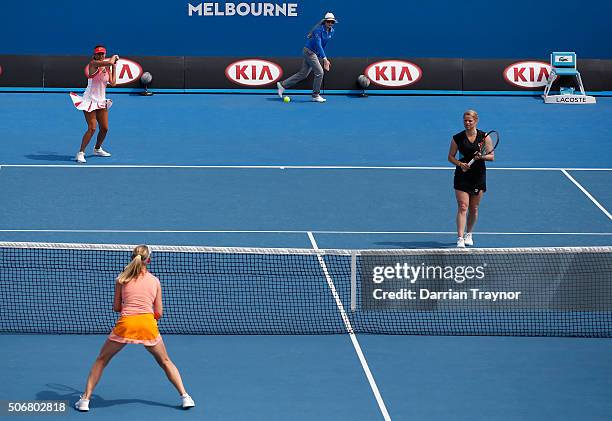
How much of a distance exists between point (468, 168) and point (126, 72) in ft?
47.7

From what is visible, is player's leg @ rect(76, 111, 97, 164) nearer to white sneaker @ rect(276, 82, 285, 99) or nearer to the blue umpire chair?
white sneaker @ rect(276, 82, 285, 99)

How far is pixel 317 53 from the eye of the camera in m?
28.6

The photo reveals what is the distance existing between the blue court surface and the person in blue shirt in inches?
Answer: 24.1

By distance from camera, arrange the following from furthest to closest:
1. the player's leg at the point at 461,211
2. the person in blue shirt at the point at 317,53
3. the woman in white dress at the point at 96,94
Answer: the person in blue shirt at the point at 317,53 < the woman in white dress at the point at 96,94 < the player's leg at the point at 461,211

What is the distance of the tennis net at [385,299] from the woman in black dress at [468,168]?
2.38m

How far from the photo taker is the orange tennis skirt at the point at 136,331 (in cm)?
1192

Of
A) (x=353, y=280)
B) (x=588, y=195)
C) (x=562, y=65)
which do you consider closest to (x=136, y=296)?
(x=353, y=280)

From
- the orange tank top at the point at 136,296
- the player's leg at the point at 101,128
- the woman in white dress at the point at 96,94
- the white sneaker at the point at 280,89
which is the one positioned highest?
the white sneaker at the point at 280,89

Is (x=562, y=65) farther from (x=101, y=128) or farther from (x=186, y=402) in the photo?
(x=186, y=402)

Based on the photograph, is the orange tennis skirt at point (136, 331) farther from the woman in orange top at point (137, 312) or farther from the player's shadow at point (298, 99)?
the player's shadow at point (298, 99)

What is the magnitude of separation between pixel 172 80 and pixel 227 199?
9.98 metres

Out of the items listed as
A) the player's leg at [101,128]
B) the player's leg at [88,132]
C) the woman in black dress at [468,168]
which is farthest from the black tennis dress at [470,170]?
the player's leg at [88,132]

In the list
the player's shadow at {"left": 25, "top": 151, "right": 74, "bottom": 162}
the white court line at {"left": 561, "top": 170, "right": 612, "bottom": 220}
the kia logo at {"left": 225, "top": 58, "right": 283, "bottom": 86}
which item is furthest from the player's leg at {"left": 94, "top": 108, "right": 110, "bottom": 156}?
the white court line at {"left": 561, "top": 170, "right": 612, "bottom": 220}

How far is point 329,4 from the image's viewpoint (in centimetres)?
3047
